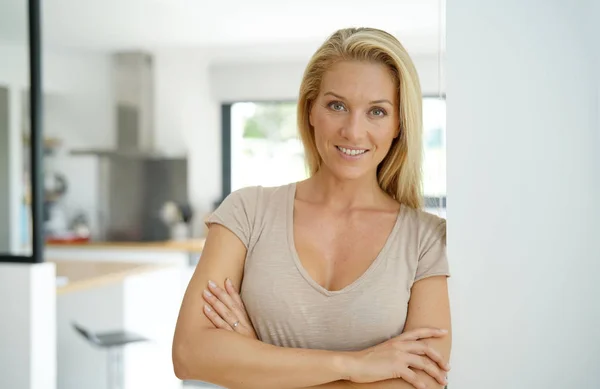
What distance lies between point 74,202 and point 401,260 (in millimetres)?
4946

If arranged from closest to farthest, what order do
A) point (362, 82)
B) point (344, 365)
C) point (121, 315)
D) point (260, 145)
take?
point (344, 365) → point (362, 82) → point (121, 315) → point (260, 145)

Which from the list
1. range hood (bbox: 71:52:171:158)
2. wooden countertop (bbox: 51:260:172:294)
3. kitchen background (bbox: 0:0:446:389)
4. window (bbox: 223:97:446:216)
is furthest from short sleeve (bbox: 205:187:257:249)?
window (bbox: 223:97:446:216)

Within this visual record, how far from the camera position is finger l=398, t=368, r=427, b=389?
1298 mm

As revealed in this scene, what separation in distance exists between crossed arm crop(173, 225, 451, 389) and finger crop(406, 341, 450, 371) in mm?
14

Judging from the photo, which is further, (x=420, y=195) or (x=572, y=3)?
(x=420, y=195)

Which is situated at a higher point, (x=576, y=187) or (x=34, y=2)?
(x=34, y=2)

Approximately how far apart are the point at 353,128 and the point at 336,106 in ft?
0.24

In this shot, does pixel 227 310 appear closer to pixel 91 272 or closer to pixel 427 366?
pixel 427 366

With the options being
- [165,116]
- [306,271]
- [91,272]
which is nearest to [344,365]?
[306,271]

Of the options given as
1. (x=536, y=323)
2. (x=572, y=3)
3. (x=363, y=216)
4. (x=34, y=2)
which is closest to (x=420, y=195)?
(x=363, y=216)

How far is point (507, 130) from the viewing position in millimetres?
1353

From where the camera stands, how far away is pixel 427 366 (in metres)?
1.31

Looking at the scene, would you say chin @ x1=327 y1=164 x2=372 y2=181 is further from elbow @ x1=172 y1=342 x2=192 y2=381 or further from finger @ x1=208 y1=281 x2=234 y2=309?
elbow @ x1=172 y1=342 x2=192 y2=381

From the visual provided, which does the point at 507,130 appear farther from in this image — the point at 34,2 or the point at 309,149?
the point at 34,2
